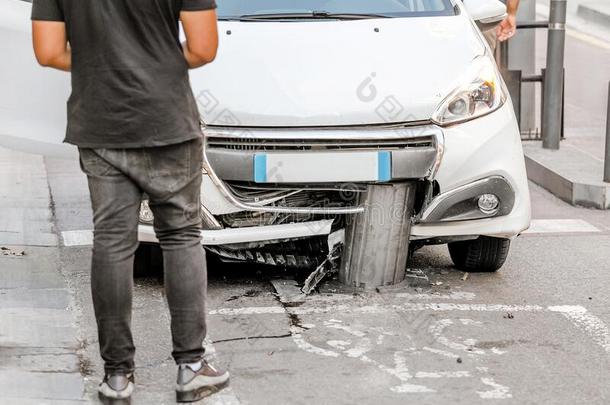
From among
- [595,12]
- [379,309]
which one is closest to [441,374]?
[379,309]

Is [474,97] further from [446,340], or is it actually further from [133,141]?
[133,141]

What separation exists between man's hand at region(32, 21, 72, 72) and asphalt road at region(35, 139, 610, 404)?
120 cm

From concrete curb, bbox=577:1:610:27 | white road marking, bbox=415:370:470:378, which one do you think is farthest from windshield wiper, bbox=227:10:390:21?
concrete curb, bbox=577:1:610:27

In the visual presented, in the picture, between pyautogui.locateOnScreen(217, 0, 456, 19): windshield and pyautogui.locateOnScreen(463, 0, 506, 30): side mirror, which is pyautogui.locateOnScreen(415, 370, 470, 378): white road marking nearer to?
pyautogui.locateOnScreen(217, 0, 456, 19): windshield

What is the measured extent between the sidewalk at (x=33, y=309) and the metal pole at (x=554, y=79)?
377cm

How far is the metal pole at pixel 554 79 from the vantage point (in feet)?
32.0

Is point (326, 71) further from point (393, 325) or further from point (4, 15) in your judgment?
point (4, 15)

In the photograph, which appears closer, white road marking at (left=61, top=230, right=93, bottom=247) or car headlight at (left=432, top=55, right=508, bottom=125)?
car headlight at (left=432, top=55, right=508, bottom=125)

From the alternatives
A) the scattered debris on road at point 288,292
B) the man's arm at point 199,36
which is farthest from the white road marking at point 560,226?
the man's arm at point 199,36

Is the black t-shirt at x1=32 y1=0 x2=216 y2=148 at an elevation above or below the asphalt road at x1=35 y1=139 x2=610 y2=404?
above

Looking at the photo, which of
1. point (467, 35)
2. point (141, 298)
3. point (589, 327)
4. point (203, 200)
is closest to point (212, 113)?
point (203, 200)

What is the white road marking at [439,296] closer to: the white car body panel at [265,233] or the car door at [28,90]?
the white car body panel at [265,233]

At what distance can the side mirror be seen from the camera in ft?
22.5

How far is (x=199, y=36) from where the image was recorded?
4.42m
